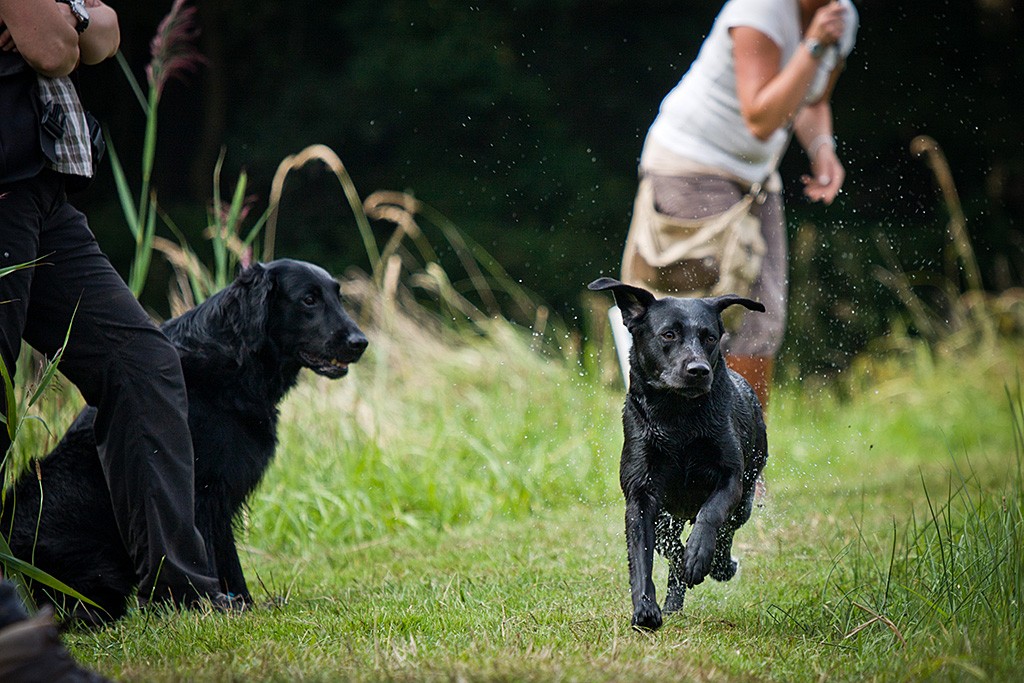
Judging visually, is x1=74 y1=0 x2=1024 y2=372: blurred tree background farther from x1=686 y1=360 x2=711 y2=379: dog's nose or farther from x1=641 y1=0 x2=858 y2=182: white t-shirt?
x1=686 y1=360 x2=711 y2=379: dog's nose

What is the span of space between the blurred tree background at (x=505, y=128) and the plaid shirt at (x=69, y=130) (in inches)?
329

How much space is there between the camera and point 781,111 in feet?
14.7

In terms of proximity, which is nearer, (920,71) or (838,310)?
(838,310)

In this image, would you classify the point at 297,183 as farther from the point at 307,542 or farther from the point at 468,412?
the point at 307,542

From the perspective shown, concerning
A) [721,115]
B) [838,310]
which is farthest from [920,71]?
[721,115]

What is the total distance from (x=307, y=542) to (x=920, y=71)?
11.4 metres

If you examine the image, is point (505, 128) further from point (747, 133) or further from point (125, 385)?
point (125, 385)

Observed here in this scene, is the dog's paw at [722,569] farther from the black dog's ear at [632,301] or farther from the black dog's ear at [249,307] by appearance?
the black dog's ear at [249,307]

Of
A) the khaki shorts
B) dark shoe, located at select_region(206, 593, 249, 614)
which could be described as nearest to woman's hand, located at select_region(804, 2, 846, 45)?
the khaki shorts

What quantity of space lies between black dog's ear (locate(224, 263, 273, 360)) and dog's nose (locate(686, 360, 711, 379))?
1578 mm

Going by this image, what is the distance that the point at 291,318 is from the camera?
405 centimetres

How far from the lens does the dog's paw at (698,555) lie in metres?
3.01

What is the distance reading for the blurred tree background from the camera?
1199 cm

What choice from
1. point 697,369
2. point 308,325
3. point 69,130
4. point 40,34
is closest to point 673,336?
point 697,369
